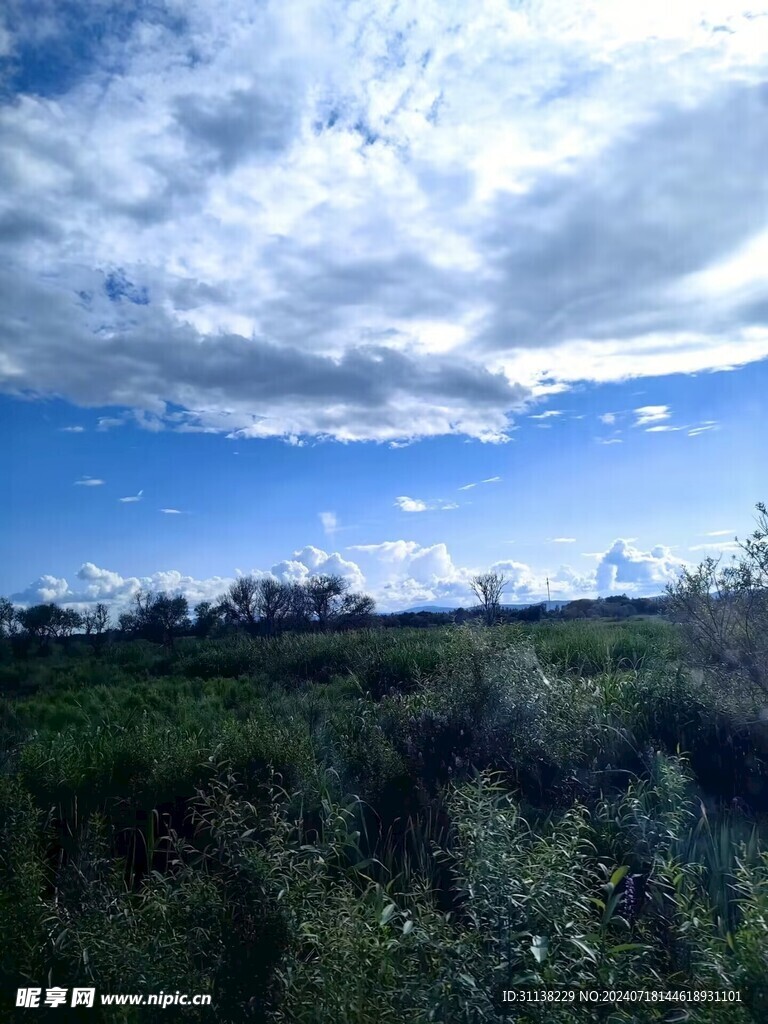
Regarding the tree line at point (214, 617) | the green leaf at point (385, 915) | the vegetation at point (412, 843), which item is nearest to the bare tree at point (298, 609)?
the tree line at point (214, 617)

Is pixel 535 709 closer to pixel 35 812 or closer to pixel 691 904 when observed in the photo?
pixel 691 904

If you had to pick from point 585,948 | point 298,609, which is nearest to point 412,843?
point 585,948

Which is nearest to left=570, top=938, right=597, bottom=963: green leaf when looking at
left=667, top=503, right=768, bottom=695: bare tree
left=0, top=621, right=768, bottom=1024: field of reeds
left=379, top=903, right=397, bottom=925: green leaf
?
left=0, top=621, right=768, bottom=1024: field of reeds

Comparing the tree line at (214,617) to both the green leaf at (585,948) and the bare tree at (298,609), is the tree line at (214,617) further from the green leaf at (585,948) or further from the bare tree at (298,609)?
the green leaf at (585,948)

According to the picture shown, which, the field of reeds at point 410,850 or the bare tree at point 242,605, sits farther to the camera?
the bare tree at point 242,605

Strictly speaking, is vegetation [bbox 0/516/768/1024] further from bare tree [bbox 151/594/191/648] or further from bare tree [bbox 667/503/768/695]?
bare tree [bbox 151/594/191/648]

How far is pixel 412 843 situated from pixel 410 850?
0.07 meters

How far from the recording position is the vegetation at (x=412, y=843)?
3.27 m

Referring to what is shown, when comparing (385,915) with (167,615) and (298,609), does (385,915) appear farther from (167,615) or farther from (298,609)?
(298,609)

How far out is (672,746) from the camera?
25.4 feet

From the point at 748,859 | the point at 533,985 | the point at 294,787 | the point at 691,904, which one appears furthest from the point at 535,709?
the point at 533,985

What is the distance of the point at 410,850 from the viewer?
19.2 ft

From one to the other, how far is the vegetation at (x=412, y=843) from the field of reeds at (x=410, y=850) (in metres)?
0.02

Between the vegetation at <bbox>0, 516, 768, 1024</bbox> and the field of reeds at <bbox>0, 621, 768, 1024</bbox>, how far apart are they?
0.02 metres
